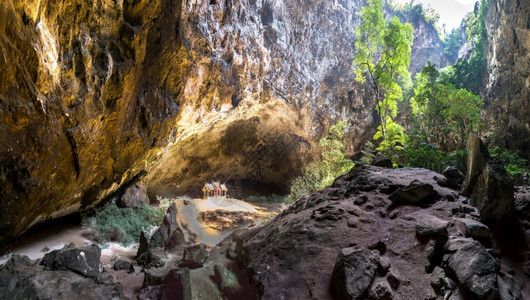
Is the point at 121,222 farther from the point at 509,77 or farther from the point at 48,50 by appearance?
the point at 509,77

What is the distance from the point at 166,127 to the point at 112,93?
3553 mm

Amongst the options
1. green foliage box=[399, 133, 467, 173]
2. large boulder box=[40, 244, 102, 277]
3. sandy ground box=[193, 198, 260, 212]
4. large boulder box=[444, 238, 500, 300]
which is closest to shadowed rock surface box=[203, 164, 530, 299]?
large boulder box=[444, 238, 500, 300]

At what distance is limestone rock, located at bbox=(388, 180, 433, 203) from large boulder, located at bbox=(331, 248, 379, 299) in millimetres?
1896

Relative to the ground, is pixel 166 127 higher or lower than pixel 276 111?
lower

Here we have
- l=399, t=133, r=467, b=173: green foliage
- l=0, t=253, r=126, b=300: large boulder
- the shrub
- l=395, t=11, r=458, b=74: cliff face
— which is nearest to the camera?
l=0, t=253, r=126, b=300: large boulder

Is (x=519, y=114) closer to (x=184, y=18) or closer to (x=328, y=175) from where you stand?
(x=328, y=175)

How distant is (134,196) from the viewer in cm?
1337

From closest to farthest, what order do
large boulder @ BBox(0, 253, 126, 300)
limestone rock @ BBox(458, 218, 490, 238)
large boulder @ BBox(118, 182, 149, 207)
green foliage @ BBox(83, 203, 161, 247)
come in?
limestone rock @ BBox(458, 218, 490, 238), large boulder @ BBox(0, 253, 126, 300), green foliage @ BBox(83, 203, 161, 247), large boulder @ BBox(118, 182, 149, 207)

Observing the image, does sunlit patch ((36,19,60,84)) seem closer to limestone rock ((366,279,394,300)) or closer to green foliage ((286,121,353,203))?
limestone rock ((366,279,394,300))

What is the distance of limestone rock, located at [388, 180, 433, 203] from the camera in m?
Result: 5.22

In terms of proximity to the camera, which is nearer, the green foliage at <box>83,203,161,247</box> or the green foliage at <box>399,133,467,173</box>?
the green foliage at <box>399,133,467,173</box>

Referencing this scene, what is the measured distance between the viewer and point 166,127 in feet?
35.7

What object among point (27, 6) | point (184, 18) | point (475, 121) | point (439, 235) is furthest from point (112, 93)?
point (475, 121)

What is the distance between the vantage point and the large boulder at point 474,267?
288 centimetres
